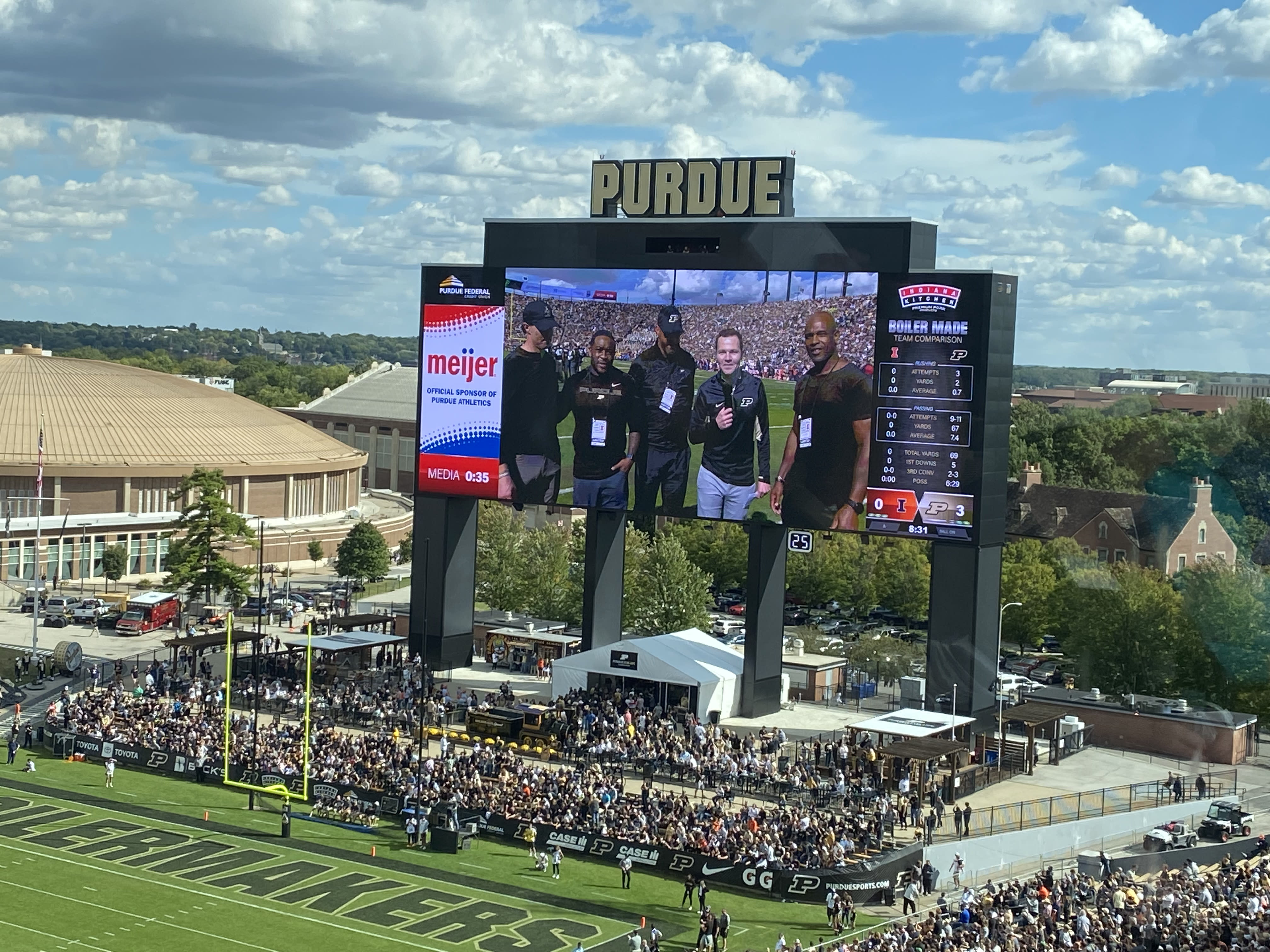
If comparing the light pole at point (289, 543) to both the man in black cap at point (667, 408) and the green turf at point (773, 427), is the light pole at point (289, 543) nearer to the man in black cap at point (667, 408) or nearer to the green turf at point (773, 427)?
the man in black cap at point (667, 408)

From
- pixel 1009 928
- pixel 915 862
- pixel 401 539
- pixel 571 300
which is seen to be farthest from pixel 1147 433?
pixel 1009 928

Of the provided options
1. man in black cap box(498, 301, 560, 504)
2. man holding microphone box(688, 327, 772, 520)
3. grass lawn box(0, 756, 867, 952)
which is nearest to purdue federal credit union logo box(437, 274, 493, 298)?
man in black cap box(498, 301, 560, 504)

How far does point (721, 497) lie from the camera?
56.6 m

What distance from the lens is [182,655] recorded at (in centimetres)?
7175

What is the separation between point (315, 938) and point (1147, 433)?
10490 centimetres

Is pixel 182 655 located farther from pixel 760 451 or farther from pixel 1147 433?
pixel 1147 433

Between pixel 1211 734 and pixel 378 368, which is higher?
pixel 378 368

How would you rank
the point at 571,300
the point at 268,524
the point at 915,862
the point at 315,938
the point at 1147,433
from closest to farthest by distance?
1. the point at 315,938
2. the point at 915,862
3. the point at 571,300
4. the point at 268,524
5. the point at 1147,433

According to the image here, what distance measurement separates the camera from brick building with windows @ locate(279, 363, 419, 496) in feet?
523

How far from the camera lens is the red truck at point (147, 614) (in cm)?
7956

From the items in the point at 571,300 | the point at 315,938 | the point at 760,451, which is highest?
the point at 571,300

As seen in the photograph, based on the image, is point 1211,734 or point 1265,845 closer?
point 1265,845

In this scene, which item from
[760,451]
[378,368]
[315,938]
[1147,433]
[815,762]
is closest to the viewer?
[315,938]

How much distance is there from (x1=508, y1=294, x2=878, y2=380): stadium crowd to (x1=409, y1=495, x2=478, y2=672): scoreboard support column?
920cm
